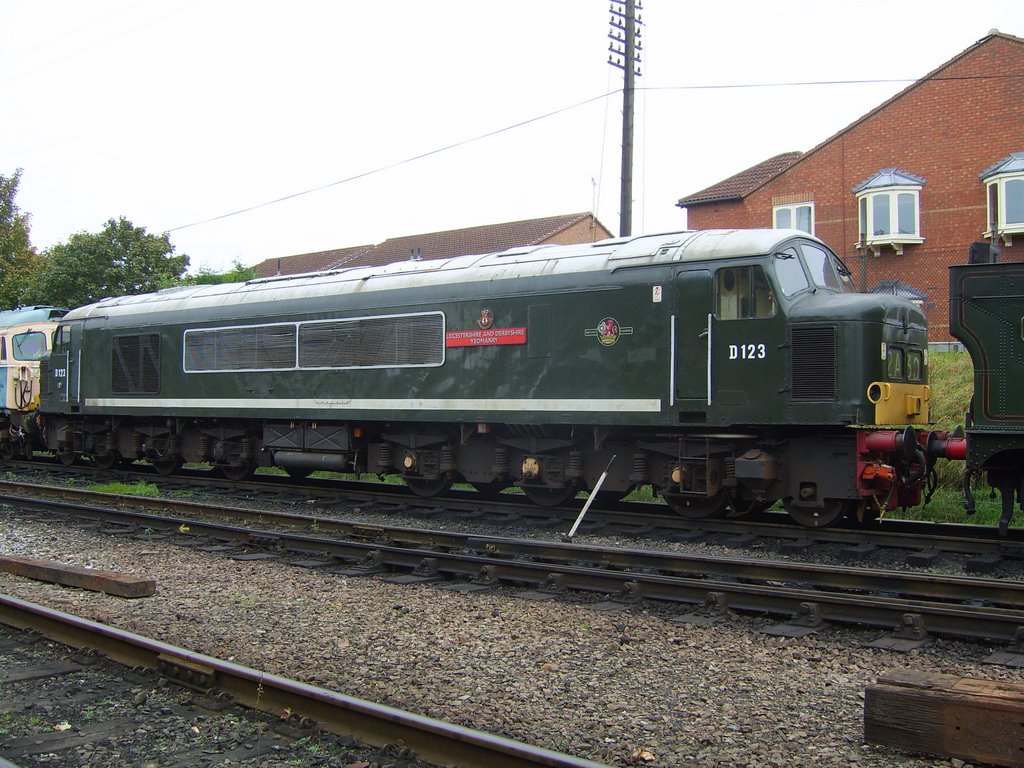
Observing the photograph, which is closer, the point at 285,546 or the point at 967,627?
the point at 967,627

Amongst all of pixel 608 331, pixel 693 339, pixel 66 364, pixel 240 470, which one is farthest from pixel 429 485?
pixel 66 364

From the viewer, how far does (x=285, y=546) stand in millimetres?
10320

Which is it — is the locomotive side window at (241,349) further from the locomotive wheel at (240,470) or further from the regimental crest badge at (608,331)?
the regimental crest badge at (608,331)

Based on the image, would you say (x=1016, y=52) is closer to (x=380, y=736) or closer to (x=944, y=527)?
(x=944, y=527)

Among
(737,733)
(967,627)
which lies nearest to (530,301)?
(967,627)

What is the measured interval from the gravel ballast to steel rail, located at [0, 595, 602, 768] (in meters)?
0.43

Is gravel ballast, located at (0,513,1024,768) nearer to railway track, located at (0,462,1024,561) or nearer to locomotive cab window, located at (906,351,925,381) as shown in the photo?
railway track, located at (0,462,1024,561)

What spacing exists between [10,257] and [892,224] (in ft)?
106

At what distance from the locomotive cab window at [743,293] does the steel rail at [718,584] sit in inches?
134

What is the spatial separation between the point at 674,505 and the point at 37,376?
17040mm

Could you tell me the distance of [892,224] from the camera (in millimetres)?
27109

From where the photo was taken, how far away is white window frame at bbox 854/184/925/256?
89.1 feet

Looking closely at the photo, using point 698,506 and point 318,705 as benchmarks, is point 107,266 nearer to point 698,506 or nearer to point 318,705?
point 698,506

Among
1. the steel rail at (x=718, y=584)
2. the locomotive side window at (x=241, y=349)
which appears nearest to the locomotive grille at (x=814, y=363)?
the steel rail at (x=718, y=584)
